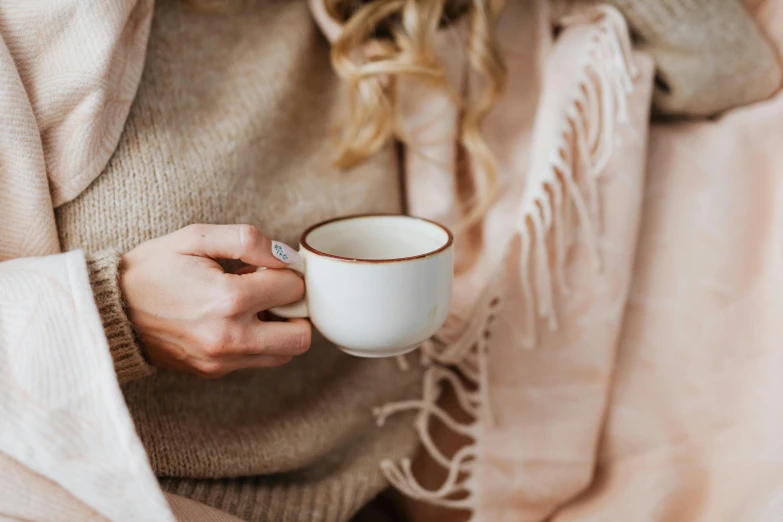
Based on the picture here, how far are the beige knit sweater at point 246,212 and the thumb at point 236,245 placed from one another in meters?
0.07

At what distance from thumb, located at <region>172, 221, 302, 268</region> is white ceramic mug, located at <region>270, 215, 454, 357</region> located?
0.02 metres

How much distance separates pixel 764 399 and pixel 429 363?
1.30 ft

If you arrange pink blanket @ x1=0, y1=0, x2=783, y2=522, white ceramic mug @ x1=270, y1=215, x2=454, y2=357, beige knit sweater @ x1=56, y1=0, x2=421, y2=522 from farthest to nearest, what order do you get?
1. pink blanket @ x1=0, y1=0, x2=783, y2=522
2. beige knit sweater @ x1=56, y1=0, x2=421, y2=522
3. white ceramic mug @ x1=270, y1=215, x2=454, y2=357

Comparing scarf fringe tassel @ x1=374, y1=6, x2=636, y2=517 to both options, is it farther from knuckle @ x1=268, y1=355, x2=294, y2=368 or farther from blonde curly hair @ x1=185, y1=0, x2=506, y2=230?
knuckle @ x1=268, y1=355, x2=294, y2=368

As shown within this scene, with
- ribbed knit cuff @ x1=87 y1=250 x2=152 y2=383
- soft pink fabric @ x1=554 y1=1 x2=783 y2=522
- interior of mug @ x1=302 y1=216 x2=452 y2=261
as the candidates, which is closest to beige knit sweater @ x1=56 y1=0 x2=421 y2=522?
ribbed knit cuff @ x1=87 y1=250 x2=152 y2=383

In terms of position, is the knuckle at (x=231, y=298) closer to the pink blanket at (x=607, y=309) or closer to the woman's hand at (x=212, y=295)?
the woman's hand at (x=212, y=295)

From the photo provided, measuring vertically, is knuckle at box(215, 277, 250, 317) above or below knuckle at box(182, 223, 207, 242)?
below

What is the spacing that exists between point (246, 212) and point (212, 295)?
6.9 inches

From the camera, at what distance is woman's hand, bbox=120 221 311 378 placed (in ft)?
1.79

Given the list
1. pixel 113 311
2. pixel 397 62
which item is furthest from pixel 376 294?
pixel 397 62

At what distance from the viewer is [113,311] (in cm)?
56

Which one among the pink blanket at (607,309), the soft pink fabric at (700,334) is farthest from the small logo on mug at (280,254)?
the soft pink fabric at (700,334)

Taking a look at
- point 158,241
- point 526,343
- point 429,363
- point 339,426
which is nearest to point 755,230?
point 526,343

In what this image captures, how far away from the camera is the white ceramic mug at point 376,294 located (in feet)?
1.72
